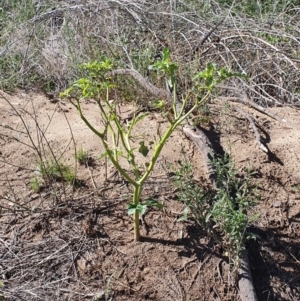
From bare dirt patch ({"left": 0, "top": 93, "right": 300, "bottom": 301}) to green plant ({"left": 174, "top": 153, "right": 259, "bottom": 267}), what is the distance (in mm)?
103

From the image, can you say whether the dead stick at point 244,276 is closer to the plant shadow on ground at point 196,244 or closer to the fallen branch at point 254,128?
the plant shadow on ground at point 196,244

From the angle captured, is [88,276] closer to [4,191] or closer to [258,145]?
[4,191]

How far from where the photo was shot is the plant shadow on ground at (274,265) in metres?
3.39

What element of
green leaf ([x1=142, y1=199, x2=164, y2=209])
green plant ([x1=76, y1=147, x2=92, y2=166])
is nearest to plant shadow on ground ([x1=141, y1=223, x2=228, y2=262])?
green leaf ([x1=142, y1=199, x2=164, y2=209])

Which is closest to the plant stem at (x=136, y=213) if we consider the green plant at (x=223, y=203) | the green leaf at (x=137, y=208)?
the green leaf at (x=137, y=208)

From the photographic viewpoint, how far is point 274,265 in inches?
138

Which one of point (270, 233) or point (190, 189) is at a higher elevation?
point (190, 189)

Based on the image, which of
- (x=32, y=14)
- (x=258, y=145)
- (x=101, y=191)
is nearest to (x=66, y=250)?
(x=101, y=191)

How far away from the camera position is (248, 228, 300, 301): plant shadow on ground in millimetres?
3391

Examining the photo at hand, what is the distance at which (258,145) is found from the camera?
4.02 m

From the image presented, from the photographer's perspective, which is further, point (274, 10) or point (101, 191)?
point (274, 10)

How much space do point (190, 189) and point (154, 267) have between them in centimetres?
47

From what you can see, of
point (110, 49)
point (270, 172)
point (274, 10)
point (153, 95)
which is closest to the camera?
point (270, 172)

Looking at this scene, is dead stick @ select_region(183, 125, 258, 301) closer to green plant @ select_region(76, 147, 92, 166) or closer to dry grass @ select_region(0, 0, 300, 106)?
green plant @ select_region(76, 147, 92, 166)
